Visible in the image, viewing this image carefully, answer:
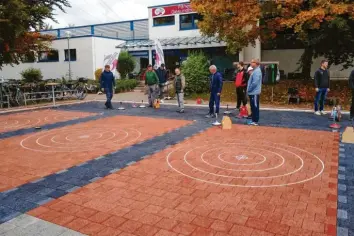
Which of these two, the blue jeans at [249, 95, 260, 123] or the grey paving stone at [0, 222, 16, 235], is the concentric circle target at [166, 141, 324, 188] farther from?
the grey paving stone at [0, 222, 16, 235]

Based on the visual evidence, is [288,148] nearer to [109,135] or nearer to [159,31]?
[109,135]

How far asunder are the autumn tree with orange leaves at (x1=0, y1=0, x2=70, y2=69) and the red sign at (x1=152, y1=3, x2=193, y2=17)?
1347cm

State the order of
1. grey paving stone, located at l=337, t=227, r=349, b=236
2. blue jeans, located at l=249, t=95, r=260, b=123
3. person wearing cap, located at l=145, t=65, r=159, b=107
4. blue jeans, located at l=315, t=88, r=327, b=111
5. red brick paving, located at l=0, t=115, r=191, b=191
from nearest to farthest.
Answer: grey paving stone, located at l=337, t=227, r=349, b=236
red brick paving, located at l=0, t=115, r=191, b=191
blue jeans, located at l=249, t=95, r=260, b=123
blue jeans, located at l=315, t=88, r=327, b=111
person wearing cap, located at l=145, t=65, r=159, b=107

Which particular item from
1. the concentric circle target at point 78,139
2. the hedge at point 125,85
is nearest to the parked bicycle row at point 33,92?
the hedge at point 125,85

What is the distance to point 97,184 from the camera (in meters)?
5.27

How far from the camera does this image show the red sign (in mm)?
29188

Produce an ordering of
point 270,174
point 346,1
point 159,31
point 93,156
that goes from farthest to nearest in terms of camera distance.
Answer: point 159,31
point 346,1
point 93,156
point 270,174

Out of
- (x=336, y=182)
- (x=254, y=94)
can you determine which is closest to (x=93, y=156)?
(x=336, y=182)

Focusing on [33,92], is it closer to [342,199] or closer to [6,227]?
[6,227]

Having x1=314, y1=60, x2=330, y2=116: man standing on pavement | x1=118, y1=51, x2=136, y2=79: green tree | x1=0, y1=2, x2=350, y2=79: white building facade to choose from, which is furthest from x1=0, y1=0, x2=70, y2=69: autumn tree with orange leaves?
x1=314, y1=60, x2=330, y2=116: man standing on pavement

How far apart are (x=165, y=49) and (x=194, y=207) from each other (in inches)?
1052

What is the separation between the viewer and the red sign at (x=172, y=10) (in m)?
29.2

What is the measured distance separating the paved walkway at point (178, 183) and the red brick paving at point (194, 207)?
1cm

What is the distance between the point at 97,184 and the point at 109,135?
3808mm
